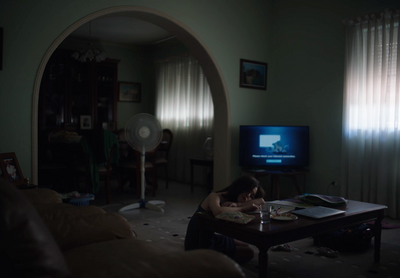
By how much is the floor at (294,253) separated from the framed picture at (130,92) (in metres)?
A: 3.35

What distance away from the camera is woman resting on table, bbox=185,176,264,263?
2.34 metres

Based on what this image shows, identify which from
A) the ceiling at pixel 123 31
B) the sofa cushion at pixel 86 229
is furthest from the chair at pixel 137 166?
the sofa cushion at pixel 86 229

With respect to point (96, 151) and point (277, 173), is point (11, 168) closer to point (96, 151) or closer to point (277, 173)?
point (96, 151)

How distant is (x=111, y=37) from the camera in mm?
7070

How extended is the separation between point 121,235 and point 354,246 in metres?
1.96

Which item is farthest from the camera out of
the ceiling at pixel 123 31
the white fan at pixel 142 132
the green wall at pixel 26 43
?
the ceiling at pixel 123 31

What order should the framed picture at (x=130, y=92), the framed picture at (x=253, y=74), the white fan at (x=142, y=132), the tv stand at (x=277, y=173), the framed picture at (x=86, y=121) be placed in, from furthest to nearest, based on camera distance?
1. the framed picture at (x=130, y=92)
2. the framed picture at (x=86, y=121)
3. the framed picture at (x=253, y=74)
4. the tv stand at (x=277, y=173)
5. the white fan at (x=142, y=132)

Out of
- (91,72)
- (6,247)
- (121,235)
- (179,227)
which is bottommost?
(179,227)

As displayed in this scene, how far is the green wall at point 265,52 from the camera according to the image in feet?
11.2

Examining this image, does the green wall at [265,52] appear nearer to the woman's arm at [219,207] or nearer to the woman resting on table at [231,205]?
the woman resting on table at [231,205]

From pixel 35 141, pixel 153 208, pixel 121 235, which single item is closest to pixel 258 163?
pixel 153 208

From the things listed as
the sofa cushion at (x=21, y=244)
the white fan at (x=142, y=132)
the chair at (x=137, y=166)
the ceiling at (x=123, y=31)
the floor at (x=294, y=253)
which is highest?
the ceiling at (x=123, y=31)

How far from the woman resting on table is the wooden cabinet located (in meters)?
4.84

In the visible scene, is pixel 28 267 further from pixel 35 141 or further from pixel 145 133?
pixel 145 133
